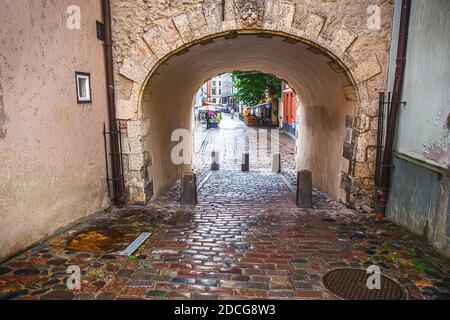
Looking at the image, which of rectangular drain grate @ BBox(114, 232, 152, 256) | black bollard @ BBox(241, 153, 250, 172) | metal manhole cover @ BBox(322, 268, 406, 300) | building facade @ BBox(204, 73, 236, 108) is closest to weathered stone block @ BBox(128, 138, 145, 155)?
rectangular drain grate @ BBox(114, 232, 152, 256)

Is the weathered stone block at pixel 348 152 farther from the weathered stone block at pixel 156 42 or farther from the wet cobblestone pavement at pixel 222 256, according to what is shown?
the weathered stone block at pixel 156 42

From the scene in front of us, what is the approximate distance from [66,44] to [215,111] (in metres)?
29.1

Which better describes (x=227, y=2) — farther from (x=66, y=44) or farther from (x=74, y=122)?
(x=74, y=122)

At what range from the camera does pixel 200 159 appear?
49.8 ft

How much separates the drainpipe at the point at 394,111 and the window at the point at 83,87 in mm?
5030

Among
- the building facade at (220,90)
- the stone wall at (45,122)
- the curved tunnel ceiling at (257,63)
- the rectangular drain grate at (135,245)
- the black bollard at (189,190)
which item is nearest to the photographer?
the stone wall at (45,122)

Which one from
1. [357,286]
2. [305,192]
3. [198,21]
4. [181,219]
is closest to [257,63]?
[198,21]

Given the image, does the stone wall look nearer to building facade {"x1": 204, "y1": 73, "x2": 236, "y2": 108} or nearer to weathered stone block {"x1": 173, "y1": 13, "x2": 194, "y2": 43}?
weathered stone block {"x1": 173, "y1": 13, "x2": 194, "y2": 43}

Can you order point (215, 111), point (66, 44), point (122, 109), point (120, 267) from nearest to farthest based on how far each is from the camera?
point (120, 267) → point (66, 44) → point (122, 109) → point (215, 111)

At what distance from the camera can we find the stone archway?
237 inches

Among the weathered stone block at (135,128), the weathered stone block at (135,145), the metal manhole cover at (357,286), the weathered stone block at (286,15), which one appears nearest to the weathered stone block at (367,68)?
the weathered stone block at (286,15)

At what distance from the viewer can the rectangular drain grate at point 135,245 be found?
14.9 feet
